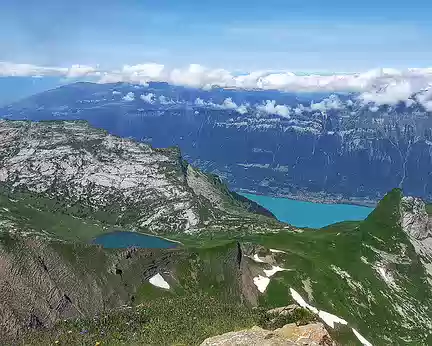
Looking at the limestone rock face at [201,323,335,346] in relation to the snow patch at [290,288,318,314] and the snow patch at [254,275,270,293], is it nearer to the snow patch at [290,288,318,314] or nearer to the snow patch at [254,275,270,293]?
the snow patch at [290,288,318,314]

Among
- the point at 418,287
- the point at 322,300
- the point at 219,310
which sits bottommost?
the point at 418,287

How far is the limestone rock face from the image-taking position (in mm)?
49344

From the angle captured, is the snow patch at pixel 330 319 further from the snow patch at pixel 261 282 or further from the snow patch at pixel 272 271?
the snow patch at pixel 272 271

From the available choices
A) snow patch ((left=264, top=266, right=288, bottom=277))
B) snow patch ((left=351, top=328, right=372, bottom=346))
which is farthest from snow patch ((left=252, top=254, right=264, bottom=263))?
snow patch ((left=351, top=328, right=372, bottom=346))

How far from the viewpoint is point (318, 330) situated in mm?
55312

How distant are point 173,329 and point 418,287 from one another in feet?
473

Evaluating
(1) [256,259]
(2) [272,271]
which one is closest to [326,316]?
(2) [272,271]

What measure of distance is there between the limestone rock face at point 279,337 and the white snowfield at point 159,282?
81.1 meters

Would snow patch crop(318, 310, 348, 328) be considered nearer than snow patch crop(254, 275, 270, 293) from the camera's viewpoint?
Yes

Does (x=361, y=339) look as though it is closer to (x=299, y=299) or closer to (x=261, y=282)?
(x=299, y=299)

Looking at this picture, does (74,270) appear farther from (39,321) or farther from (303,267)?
(303,267)

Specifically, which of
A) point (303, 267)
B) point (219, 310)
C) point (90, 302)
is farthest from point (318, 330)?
point (303, 267)

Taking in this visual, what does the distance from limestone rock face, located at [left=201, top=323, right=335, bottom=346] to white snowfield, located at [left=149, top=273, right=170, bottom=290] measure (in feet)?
266

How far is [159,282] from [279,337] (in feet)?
288
